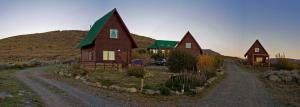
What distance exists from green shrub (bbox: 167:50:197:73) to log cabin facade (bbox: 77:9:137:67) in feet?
23.5

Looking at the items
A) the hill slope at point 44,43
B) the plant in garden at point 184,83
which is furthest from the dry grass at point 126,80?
the hill slope at point 44,43

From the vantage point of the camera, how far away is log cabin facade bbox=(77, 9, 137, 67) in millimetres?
39250

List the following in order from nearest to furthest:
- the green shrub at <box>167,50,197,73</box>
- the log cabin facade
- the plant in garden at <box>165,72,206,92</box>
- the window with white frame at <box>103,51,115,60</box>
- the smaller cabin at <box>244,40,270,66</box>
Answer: the plant in garden at <box>165,72,206,92</box>
the green shrub at <box>167,50,197,73</box>
the log cabin facade
the window with white frame at <box>103,51,115,60</box>
the smaller cabin at <box>244,40,270,66</box>

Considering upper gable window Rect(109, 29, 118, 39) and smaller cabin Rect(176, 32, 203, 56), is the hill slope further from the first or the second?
upper gable window Rect(109, 29, 118, 39)

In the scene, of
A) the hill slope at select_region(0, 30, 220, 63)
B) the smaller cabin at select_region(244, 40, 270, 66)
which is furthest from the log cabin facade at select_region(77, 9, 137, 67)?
the hill slope at select_region(0, 30, 220, 63)

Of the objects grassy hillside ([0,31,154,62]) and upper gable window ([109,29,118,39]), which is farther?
Answer: grassy hillside ([0,31,154,62])

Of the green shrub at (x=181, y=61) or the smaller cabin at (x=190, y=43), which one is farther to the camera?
the smaller cabin at (x=190, y=43)

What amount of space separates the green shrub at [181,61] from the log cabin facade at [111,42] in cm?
716

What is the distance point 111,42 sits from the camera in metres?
40.1

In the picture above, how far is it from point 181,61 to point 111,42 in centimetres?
989

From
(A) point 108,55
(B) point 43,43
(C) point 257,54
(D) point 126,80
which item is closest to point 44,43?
(B) point 43,43

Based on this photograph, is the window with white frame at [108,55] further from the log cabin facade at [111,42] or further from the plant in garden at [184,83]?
the plant in garden at [184,83]

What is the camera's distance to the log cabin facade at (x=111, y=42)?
39.2m

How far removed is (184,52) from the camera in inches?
1435
